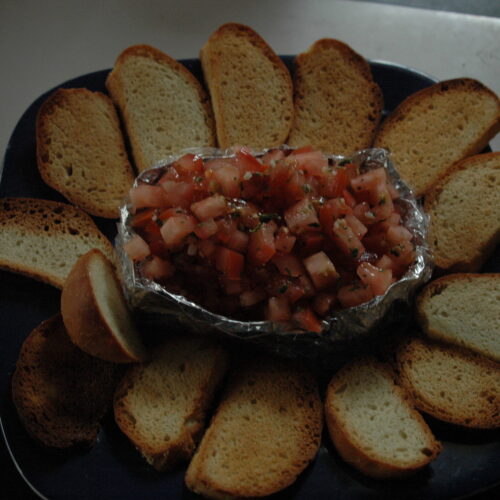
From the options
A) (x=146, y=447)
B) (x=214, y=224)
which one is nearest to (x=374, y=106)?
(x=214, y=224)

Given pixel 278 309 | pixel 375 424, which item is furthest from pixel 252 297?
pixel 375 424

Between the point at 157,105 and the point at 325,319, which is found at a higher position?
the point at 157,105

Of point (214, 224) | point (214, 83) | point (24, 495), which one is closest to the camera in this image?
point (214, 224)

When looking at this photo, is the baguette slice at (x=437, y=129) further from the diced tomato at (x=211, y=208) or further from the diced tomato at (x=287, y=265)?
the diced tomato at (x=211, y=208)

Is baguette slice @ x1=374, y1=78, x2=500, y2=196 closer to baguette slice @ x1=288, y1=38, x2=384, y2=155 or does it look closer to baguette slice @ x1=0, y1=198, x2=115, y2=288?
baguette slice @ x1=288, y1=38, x2=384, y2=155

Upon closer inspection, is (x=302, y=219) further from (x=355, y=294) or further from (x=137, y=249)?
(x=137, y=249)

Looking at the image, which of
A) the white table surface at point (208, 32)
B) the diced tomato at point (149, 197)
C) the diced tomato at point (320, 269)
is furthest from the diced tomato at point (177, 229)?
the white table surface at point (208, 32)

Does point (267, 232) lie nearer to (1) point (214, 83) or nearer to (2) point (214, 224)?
(2) point (214, 224)
